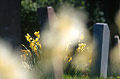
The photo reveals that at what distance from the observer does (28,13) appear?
7.60 meters

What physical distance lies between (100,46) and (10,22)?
5.32ft

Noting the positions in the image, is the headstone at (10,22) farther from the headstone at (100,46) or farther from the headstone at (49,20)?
the headstone at (49,20)

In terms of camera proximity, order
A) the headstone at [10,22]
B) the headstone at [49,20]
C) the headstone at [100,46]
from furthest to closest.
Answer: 1. the headstone at [10,22]
2. the headstone at [100,46]
3. the headstone at [49,20]

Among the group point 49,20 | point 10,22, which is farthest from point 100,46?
point 10,22

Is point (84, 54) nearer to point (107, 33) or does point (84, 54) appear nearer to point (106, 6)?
point (107, 33)

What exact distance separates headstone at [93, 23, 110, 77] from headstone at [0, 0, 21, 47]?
4.69ft

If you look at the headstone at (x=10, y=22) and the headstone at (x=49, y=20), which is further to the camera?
the headstone at (x=10, y=22)

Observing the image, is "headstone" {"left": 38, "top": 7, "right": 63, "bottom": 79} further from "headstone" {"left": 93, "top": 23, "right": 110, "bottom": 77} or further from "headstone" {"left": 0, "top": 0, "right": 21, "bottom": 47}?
"headstone" {"left": 0, "top": 0, "right": 21, "bottom": 47}

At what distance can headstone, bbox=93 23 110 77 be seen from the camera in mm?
3744

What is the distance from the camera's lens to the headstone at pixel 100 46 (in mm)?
3744

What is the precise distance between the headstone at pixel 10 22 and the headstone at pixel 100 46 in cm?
143

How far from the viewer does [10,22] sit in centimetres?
427

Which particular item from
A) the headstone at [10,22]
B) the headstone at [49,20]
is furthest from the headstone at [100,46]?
the headstone at [10,22]

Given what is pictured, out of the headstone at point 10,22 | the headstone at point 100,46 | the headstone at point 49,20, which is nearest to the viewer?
the headstone at point 49,20
